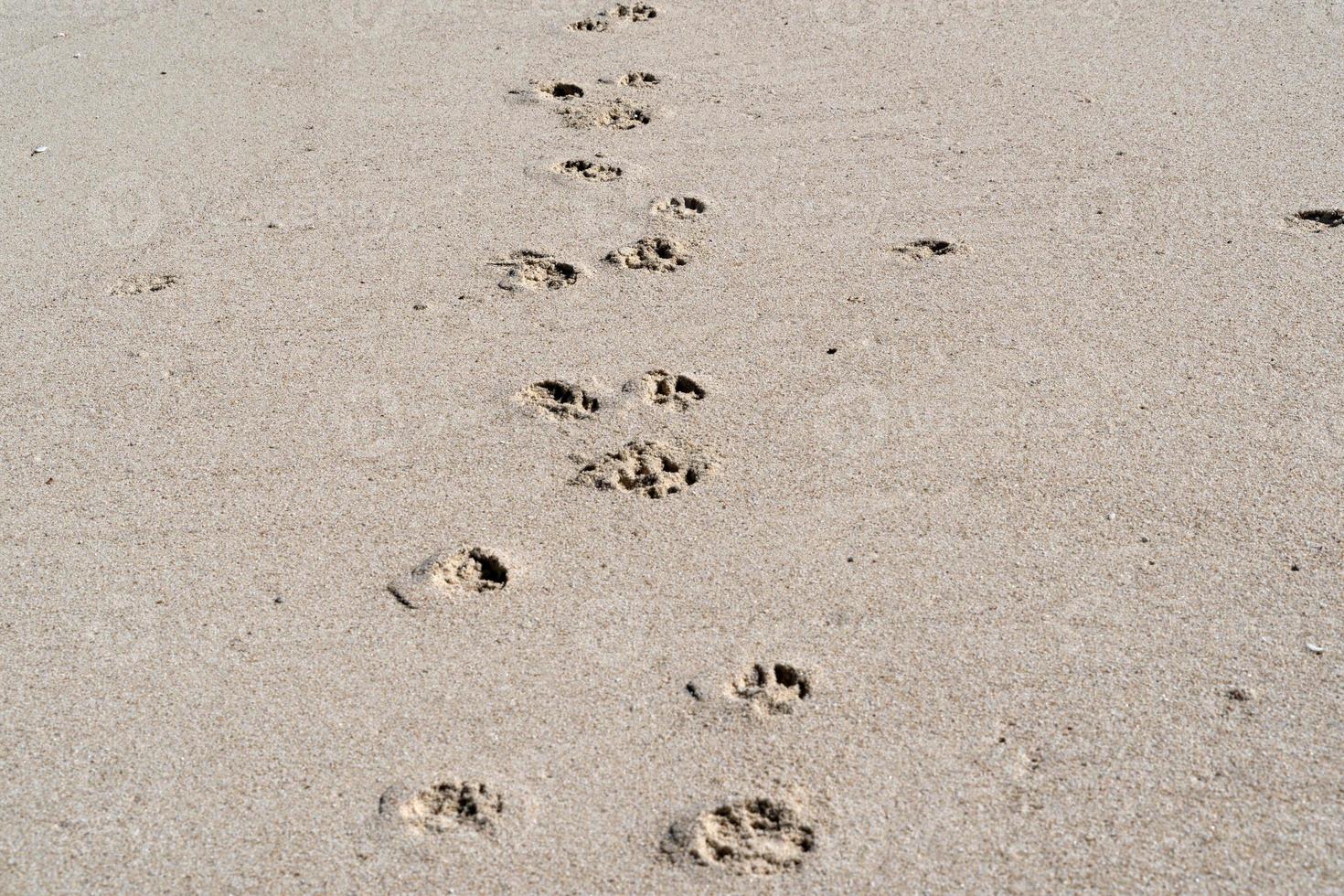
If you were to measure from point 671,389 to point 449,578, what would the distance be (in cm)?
82

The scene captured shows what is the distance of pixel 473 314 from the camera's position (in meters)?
3.58

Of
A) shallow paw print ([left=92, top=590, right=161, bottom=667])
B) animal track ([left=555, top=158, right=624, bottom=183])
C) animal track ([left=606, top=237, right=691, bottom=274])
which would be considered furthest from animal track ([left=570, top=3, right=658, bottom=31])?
shallow paw print ([left=92, top=590, right=161, bottom=667])

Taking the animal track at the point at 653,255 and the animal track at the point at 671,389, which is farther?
the animal track at the point at 653,255

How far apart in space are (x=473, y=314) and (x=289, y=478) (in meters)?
0.78

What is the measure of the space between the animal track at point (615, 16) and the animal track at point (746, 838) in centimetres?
389

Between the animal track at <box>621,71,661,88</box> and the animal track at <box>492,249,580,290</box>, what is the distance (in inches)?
50.7

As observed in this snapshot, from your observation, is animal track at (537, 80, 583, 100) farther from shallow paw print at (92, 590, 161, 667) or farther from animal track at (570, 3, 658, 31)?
shallow paw print at (92, 590, 161, 667)

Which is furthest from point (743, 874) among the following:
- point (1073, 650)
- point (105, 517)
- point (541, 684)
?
point (105, 517)

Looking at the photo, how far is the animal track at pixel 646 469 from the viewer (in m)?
2.95

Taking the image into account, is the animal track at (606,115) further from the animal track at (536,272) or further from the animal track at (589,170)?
the animal track at (536,272)

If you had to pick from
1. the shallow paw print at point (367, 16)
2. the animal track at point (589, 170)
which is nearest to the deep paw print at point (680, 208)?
the animal track at point (589, 170)

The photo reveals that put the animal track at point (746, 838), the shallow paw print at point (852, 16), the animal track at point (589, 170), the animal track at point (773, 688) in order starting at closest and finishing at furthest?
the animal track at point (746, 838) < the animal track at point (773, 688) < the animal track at point (589, 170) < the shallow paw print at point (852, 16)

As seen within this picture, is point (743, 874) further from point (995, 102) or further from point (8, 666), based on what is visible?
point (995, 102)

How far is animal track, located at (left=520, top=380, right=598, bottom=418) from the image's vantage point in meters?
3.20
